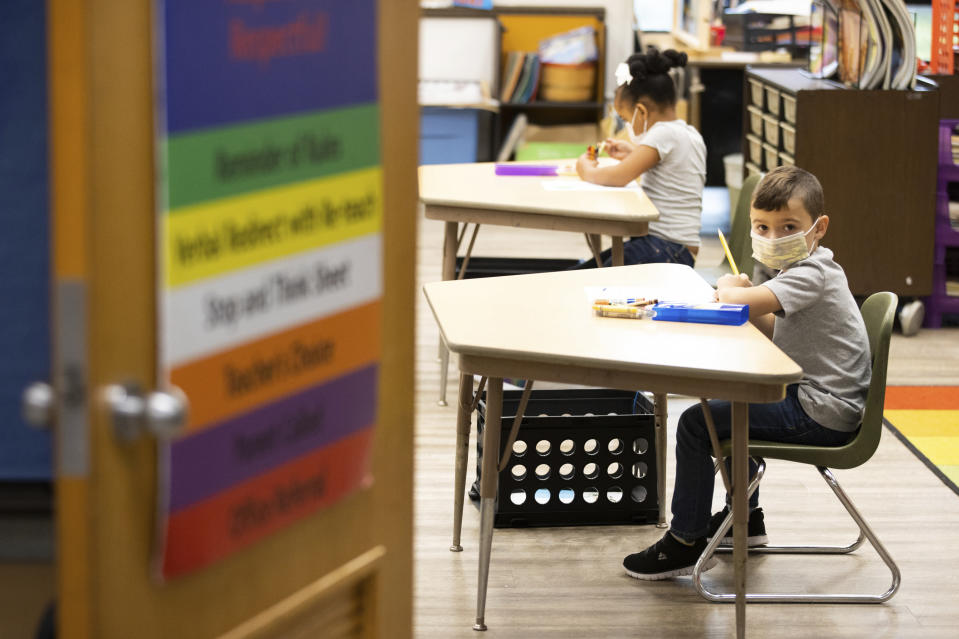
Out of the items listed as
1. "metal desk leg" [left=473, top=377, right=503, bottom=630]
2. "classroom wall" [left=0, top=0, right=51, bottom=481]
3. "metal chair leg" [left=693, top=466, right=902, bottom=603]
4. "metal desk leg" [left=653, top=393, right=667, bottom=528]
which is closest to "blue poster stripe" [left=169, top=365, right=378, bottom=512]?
"classroom wall" [left=0, top=0, right=51, bottom=481]

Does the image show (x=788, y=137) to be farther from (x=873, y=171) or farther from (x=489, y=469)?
(x=489, y=469)

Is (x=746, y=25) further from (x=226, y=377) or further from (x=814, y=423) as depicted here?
(x=226, y=377)

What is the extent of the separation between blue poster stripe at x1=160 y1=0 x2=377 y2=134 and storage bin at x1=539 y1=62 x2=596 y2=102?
6129mm

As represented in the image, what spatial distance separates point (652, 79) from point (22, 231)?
268 cm

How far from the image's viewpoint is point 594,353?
2355 millimetres

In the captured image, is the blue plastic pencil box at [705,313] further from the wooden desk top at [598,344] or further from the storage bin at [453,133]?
the storage bin at [453,133]

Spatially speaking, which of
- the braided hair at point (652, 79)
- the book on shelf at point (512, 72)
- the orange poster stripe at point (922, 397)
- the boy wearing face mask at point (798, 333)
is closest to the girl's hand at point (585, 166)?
the braided hair at point (652, 79)

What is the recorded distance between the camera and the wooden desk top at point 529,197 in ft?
11.9

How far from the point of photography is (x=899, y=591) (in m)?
2.91

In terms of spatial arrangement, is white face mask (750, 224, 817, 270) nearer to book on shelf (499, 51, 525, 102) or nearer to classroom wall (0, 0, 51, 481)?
classroom wall (0, 0, 51, 481)

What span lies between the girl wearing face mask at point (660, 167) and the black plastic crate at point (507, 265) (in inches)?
17.6

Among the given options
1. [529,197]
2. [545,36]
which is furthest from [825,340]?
[545,36]

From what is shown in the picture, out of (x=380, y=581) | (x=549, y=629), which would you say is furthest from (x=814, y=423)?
(x=380, y=581)

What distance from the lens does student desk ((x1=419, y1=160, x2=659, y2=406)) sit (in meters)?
3.62
